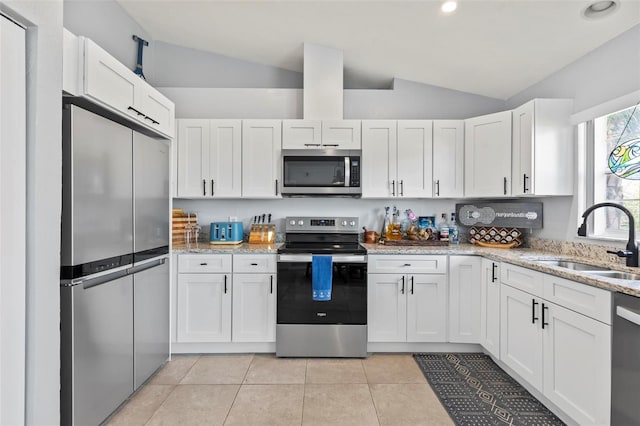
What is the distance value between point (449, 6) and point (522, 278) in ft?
6.17

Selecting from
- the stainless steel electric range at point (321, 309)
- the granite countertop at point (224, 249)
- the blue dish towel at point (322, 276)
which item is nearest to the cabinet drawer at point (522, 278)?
the stainless steel electric range at point (321, 309)

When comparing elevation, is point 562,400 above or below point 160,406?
above

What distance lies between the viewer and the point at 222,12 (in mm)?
2562

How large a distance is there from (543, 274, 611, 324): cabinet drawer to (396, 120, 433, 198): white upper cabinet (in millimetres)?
1337

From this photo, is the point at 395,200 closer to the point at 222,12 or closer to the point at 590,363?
the point at 590,363

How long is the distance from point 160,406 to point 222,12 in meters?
2.95

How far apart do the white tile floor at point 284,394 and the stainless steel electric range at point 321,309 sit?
0.11 meters

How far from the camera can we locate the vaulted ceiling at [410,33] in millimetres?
2047

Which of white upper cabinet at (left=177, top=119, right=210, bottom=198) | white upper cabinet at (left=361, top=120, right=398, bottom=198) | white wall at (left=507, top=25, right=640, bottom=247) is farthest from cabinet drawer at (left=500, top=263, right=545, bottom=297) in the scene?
white upper cabinet at (left=177, top=119, right=210, bottom=198)

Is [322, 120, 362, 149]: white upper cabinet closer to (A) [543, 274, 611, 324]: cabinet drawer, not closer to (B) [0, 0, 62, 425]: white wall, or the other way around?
(A) [543, 274, 611, 324]: cabinet drawer

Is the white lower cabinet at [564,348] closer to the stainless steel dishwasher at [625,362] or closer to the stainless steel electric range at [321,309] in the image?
the stainless steel dishwasher at [625,362]

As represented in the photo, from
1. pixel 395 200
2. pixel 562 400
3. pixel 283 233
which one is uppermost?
pixel 395 200

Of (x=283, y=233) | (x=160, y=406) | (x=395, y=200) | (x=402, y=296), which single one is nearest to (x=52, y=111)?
(x=160, y=406)
